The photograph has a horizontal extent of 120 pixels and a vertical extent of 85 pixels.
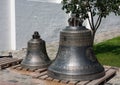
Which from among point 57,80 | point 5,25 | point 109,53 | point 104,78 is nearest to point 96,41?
point 109,53

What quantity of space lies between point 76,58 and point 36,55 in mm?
977

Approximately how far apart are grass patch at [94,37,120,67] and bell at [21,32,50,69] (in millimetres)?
4139

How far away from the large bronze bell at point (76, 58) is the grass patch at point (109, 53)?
4620 millimetres

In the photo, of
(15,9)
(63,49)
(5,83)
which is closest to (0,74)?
(5,83)

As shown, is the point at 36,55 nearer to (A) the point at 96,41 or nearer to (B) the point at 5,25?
(B) the point at 5,25

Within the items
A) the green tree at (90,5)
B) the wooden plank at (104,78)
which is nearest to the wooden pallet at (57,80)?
the wooden plank at (104,78)

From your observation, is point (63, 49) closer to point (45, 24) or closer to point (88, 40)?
point (88, 40)

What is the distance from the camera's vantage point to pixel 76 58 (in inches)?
163

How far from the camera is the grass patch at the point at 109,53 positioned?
9156mm

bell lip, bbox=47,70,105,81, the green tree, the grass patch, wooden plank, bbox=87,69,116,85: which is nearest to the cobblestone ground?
the grass patch

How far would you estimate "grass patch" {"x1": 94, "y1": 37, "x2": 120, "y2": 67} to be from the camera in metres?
9.16

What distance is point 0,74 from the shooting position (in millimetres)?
4906

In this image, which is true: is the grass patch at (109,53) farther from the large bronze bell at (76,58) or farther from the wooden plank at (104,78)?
the large bronze bell at (76,58)

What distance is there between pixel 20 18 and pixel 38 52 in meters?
6.97
